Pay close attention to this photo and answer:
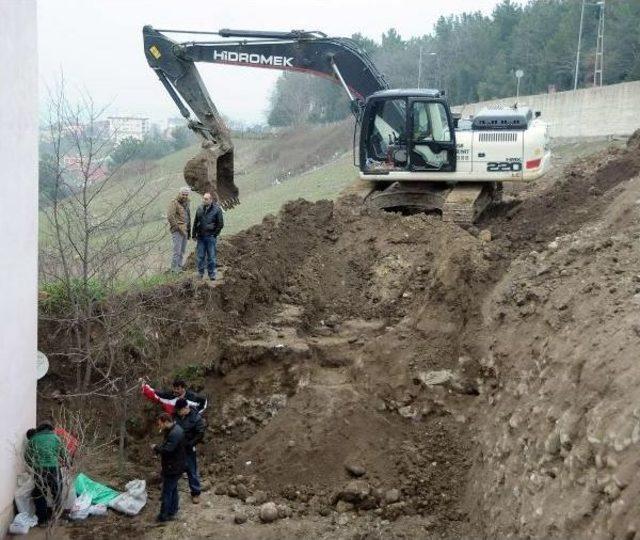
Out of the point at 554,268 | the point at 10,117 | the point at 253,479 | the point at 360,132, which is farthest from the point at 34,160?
the point at 360,132

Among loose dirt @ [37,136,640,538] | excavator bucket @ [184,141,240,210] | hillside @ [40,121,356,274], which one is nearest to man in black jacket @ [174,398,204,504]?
loose dirt @ [37,136,640,538]

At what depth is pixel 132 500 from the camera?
8688mm

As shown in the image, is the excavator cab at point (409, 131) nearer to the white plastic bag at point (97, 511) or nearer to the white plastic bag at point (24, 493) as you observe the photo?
the white plastic bag at point (97, 511)

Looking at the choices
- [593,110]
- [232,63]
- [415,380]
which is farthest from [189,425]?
[593,110]

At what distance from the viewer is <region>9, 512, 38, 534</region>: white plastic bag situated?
8.22 meters

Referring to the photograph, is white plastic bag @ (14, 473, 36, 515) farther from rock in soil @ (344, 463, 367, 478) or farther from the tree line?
the tree line

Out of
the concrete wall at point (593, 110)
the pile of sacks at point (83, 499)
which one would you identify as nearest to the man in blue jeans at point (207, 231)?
the pile of sacks at point (83, 499)

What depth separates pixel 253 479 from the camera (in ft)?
30.1

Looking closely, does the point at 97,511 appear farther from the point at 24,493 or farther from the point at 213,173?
the point at 213,173

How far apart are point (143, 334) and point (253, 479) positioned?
2544mm

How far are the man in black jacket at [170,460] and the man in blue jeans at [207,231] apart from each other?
13.1 ft

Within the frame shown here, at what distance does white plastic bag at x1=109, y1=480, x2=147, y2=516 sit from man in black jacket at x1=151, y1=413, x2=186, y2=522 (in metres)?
0.38

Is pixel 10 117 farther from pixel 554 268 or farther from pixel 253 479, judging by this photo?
pixel 554 268

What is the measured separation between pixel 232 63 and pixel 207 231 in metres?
5.17
